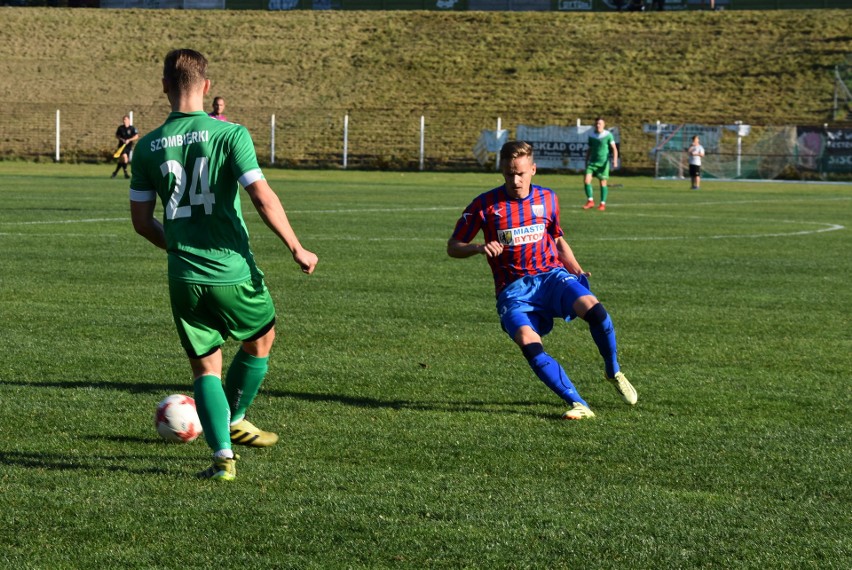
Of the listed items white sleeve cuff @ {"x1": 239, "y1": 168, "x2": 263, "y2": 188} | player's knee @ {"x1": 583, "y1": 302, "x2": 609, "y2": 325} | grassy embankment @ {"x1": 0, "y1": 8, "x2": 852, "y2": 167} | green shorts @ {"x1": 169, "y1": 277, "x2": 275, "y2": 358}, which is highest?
grassy embankment @ {"x1": 0, "y1": 8, "x2": 852, "y2": 167}

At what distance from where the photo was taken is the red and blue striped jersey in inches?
293

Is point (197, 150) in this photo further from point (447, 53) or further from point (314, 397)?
point (447, 53)

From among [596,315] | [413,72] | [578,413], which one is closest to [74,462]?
[578,413]

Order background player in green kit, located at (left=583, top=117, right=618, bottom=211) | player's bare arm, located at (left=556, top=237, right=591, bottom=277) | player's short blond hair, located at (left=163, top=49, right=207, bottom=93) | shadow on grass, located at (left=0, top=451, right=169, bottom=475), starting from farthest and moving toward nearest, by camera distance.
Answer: background player in green kit, located at (left=583, top=117, right=618, bottom=211)
player's bare arm, located at (left=556, top=237, right=591, bottom=277)
shadow on grass, located at (left=0, top=451, right=169, bottom=475)
player's short blond hair, located at (left=163, top=49, right=207, bottom=93)

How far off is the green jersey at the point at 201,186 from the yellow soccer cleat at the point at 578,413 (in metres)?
2.16

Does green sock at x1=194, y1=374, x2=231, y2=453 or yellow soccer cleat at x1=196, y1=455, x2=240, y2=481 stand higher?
green sock at x1=194, y1=374, x2=231, y2=453

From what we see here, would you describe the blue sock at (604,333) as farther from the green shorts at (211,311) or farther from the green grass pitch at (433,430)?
the green shorts at (211,311)

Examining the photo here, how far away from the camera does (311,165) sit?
5250 cm

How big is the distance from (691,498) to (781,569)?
2.96 feet

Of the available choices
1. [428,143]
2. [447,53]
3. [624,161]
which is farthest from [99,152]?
[624,161]

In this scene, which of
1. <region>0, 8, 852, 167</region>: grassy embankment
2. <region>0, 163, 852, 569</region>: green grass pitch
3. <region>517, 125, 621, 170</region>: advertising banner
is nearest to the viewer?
<region>0, 163, 852, 569</region>: green grass pitch

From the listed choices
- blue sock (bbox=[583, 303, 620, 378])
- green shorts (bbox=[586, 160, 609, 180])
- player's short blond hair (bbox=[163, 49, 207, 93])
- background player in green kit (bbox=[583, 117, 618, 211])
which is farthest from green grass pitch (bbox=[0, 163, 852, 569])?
green shorts (bbox=[586, 160, 609, 180])

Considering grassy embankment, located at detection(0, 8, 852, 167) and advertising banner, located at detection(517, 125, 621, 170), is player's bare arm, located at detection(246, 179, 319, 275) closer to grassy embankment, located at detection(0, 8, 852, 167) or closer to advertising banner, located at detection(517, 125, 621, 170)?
advertising banner, located at detection(517, 125, 621, 170)

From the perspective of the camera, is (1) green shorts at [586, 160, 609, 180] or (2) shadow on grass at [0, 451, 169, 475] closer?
(2) shadow on grass at [0, 451, 169, 475]
